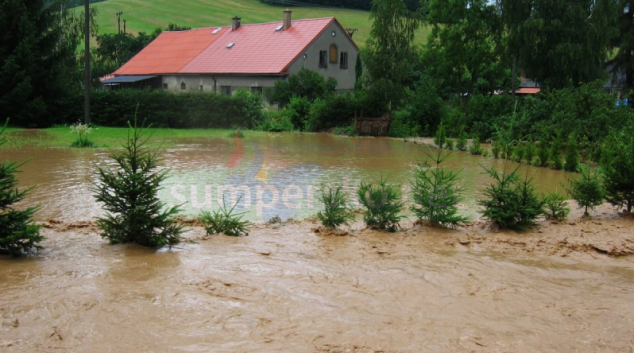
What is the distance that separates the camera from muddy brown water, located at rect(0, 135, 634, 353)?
5.50 m

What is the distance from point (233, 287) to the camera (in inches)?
268

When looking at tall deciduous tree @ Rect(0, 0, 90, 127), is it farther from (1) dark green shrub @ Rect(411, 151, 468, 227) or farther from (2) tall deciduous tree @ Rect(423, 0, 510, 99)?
(1) dark green shrub @ Rect(411, 151, 468, 227)

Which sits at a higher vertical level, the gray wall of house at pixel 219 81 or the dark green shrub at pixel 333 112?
the gray wall of house at pixel 219 81

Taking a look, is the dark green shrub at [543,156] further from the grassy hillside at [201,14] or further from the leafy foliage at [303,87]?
the grassy hillside at [201,14]

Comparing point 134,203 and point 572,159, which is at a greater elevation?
point 572,159

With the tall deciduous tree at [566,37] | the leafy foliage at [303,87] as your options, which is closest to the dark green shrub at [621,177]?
the tall deciduous tree at [566,37]

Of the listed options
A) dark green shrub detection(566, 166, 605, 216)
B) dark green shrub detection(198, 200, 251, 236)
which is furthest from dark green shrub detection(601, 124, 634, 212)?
dark green shrub detection(198, 200, 251, 236)

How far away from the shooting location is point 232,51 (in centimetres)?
4759

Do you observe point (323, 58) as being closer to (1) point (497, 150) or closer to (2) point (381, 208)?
(1) point (497, 150)

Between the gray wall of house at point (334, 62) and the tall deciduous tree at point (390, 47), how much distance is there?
11.4 meters

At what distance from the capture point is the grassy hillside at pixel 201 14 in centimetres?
7531

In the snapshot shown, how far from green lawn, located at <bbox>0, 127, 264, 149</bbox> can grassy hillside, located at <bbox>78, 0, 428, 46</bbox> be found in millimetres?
43908

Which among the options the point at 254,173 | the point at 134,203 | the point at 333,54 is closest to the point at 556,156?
the point at 254,173

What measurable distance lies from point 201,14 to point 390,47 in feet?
176
